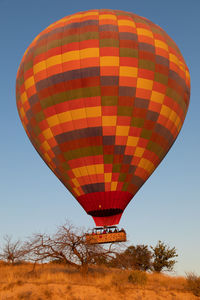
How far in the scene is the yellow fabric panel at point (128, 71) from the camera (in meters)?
27.6

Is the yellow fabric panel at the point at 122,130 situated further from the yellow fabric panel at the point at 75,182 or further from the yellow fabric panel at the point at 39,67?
the yellow fabric panel at the point at 39,67

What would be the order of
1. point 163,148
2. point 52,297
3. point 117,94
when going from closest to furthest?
1. point 52,297
2. point 117,94
3. point 163,148

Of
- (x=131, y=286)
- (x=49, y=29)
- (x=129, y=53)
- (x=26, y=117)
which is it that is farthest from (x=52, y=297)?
(x=49, y=29)

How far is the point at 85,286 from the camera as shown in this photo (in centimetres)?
2227

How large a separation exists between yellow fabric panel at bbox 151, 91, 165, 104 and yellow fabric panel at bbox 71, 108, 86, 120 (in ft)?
16.6

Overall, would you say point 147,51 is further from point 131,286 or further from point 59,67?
point 131,286

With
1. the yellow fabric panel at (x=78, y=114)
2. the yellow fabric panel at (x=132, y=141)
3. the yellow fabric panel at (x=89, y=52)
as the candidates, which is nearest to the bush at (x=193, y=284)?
the yellow fabric panel at (x=132, y=141)

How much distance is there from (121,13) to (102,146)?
1083 centimetres

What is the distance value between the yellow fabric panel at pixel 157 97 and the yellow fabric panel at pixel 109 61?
3.34 meters

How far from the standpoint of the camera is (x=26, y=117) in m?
30.8

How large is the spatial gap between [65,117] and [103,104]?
2.85 meters

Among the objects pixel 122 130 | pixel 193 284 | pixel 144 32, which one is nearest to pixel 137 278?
pixel 193 284

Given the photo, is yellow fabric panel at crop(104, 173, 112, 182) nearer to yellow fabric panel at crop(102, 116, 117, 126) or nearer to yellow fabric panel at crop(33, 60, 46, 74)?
yellow fabric panel at crop(102, 116, 117, 126)

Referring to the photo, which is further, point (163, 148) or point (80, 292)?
point (163, 148)
